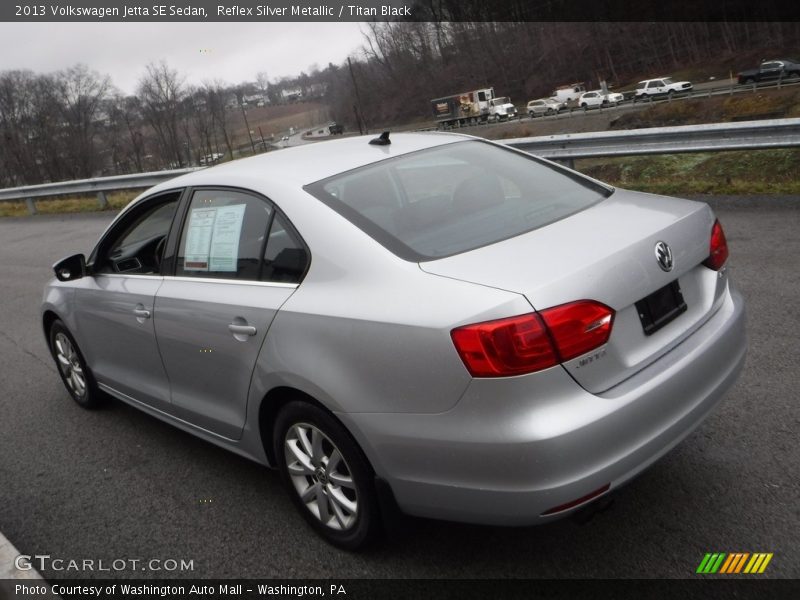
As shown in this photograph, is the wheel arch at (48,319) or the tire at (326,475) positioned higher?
the wheel arch at (48,319)

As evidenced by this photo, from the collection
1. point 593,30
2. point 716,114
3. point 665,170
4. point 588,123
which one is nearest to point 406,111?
point 593,30

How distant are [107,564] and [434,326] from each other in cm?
197

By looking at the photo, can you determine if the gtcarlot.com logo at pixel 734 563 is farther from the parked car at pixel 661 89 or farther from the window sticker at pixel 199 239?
the parked car at pixel 661 89

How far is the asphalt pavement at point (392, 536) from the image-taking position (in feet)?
9.35

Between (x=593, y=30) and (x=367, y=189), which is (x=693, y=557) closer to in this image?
(x=367, y=189)

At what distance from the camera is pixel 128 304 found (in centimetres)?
407

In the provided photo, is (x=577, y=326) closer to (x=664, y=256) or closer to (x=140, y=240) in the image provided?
(x=664, y=256)

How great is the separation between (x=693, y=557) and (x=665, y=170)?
14.1m

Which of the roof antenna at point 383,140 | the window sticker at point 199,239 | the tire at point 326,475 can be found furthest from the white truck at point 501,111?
the tire at point 326,475

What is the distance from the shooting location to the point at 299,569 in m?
3.05

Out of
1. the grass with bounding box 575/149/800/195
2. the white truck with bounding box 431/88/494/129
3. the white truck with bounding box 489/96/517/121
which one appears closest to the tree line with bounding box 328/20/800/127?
the white truck with bounding box 431/88/494/129

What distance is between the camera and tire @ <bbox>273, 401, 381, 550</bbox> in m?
2.81

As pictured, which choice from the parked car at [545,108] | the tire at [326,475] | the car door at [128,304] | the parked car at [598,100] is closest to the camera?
the tire at [326,475]

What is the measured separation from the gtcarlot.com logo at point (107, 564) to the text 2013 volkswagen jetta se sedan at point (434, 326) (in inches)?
22.2
